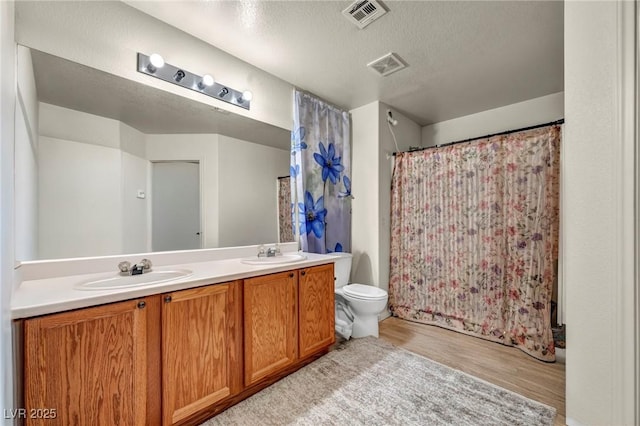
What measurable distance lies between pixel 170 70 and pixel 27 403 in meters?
1.79

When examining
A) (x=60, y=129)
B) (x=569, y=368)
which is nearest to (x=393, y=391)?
(x=569, y=368)

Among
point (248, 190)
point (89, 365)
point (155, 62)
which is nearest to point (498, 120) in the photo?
point (248, 190)

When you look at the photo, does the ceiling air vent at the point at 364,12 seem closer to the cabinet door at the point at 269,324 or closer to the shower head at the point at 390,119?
the shower head at the point at 390,119

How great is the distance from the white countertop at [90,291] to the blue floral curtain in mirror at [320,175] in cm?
91

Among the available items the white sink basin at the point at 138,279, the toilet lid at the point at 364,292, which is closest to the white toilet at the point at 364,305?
the toilet lid at the point at 364,292

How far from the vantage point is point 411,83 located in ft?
7.95

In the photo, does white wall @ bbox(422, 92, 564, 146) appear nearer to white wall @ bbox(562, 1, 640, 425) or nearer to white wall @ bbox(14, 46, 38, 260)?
white wall @ bbox(562, 1, 640, 425)

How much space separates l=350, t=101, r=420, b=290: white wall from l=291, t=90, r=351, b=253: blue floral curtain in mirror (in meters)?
0.10

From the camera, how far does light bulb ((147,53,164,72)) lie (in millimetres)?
1632

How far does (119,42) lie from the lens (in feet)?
5.07

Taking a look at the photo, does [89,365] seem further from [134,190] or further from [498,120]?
[498,120]

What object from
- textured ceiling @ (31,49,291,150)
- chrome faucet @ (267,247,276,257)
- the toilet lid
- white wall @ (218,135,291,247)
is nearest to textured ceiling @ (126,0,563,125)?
textured ceiling @ (31,49,291,150)

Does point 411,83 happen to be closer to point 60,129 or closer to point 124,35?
point 124,35

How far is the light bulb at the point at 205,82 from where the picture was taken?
1.86 m
